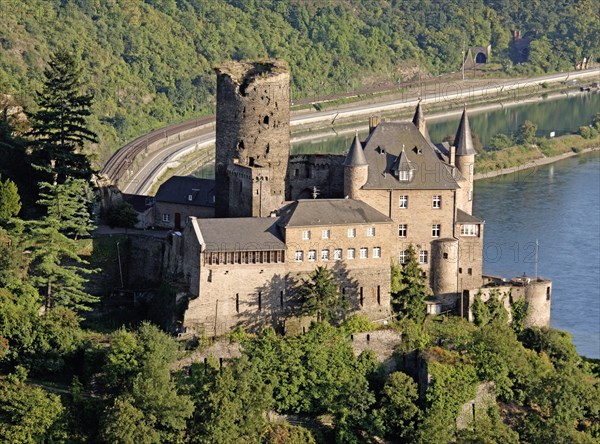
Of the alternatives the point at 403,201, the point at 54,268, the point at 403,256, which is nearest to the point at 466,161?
the point at 403,201

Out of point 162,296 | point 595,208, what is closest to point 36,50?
point 595,208

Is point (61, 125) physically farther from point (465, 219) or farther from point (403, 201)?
point (465, 219)

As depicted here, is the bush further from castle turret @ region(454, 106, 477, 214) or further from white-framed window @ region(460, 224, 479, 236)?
white-framed window @ region(460, 224, 479, 236)

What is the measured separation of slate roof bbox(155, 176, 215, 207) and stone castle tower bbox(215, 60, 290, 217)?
149 centimetres

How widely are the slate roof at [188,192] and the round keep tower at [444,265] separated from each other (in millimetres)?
7924

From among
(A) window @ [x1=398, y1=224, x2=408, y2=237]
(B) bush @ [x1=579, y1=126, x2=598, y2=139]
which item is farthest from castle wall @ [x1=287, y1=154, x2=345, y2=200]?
(B) bush @ [x1=579, y1=126, x2=598, y2=139]

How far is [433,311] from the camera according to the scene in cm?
5197

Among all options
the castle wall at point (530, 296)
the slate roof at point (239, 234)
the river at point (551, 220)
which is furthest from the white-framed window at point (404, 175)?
the river at point (551, 220)

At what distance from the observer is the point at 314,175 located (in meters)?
53.4

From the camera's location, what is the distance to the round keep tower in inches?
2048

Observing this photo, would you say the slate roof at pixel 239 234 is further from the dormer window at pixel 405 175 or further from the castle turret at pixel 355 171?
the dormer window at pixel 405 175

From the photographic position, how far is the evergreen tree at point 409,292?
50250mm

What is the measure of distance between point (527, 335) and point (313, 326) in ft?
27.5

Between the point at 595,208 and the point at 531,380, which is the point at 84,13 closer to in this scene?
the point at 595,208
